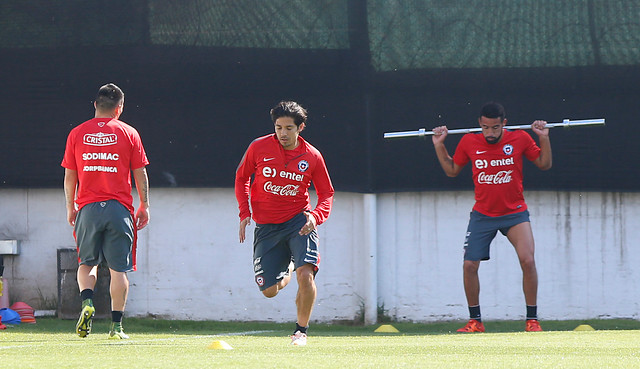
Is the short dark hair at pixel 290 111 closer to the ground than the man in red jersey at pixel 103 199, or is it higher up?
higher up

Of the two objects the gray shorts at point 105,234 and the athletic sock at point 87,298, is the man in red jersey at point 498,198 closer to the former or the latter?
the gray shorts at point 105,234

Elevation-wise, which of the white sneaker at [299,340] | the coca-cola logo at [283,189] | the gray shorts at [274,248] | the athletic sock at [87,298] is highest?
the coca-cola logo at [283,189]

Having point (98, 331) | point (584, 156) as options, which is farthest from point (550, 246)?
point (98, 331)

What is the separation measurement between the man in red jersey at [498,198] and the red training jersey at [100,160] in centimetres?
274

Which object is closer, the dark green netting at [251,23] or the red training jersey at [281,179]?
the red training jersey at [281,179]

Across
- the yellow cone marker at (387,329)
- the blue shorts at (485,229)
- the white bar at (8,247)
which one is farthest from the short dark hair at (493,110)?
the white bar at (8,247)

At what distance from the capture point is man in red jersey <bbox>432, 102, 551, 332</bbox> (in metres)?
7.51

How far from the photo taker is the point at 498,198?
297 inches

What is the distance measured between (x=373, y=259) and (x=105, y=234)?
3.18m

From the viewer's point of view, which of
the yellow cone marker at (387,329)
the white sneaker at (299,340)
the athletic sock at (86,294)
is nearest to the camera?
the white sneaker at (299,340)

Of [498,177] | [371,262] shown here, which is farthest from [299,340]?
[371,262]

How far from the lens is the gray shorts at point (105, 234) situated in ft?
20.1

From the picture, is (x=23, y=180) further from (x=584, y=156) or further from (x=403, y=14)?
(x=584, y=156)

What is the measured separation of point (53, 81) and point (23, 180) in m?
0.94
